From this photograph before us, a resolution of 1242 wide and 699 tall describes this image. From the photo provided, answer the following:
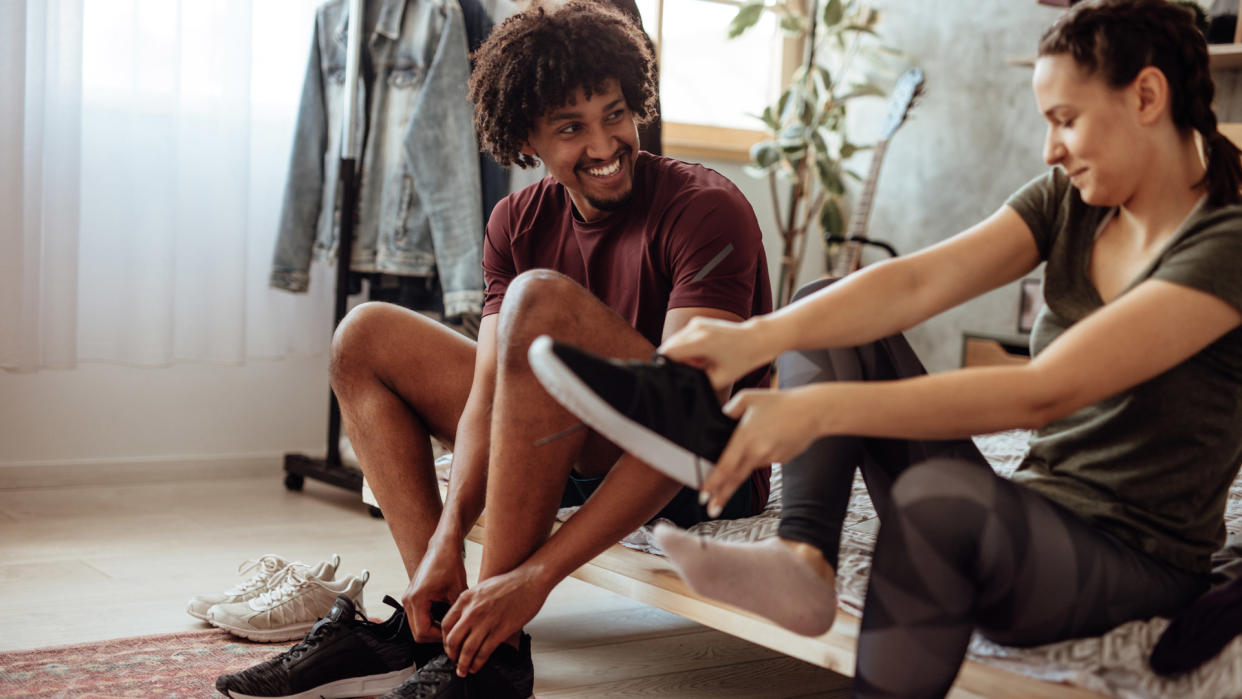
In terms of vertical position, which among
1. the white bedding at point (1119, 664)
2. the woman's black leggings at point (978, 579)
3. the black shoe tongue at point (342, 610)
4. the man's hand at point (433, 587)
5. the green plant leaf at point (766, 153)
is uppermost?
the green plant leaf at point (766, 153)

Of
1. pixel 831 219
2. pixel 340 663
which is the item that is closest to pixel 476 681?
pixel 340 663

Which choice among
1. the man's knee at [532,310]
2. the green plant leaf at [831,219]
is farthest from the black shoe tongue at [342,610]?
the green plant leaf at [831,219]

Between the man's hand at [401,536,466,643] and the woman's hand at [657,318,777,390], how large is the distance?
49 centimetres

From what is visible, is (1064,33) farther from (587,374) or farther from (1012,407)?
(587,374)

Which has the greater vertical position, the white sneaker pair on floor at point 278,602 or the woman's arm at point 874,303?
the woman's arm at point 874,303

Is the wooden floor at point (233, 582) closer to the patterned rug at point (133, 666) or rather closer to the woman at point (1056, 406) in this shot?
the patterned rug at point (133, 666)

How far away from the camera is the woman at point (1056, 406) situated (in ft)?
3.12

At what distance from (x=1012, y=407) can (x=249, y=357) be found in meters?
2.37

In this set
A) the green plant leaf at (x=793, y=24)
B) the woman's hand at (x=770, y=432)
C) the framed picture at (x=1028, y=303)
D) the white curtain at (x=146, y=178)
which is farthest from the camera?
the green plant leaf at (x=793, y=24)

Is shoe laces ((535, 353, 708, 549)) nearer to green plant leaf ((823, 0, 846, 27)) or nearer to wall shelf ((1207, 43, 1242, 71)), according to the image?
wall shelf ((1207, 43, 1242, 71))

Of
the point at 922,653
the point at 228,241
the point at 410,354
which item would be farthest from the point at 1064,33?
the point at 228,241

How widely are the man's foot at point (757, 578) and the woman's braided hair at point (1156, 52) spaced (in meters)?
0.51

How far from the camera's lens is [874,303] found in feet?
3.76

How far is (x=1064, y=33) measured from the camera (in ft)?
3.43
